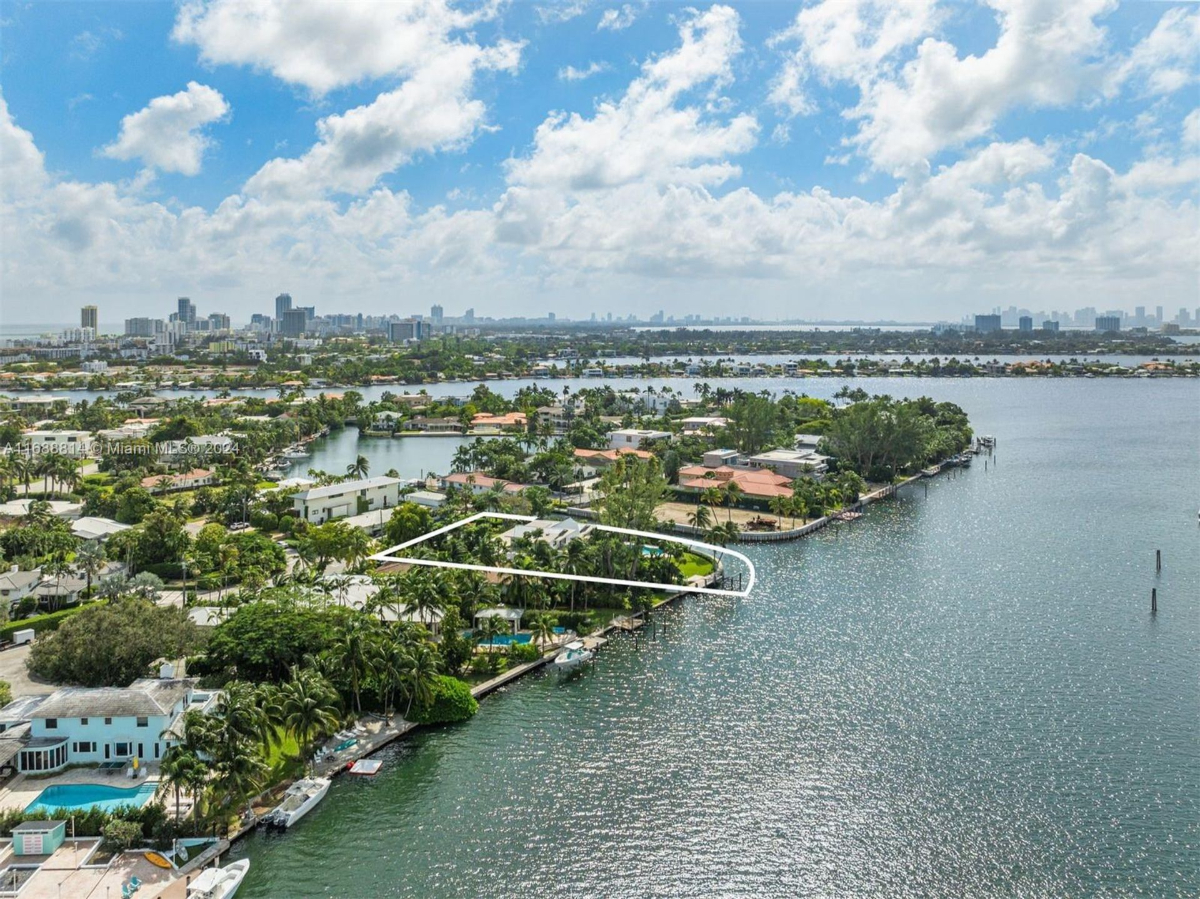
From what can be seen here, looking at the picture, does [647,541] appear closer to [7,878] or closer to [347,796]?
[347,796]

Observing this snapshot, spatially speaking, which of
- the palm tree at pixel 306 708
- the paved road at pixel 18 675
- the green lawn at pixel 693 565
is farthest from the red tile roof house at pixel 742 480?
the paved road at pixel 18 675

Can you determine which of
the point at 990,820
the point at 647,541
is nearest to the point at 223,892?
the point at 990,820

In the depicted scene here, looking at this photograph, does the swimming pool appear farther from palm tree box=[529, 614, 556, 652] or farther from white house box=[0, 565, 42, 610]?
white house box=[0, 565, 42, 610]

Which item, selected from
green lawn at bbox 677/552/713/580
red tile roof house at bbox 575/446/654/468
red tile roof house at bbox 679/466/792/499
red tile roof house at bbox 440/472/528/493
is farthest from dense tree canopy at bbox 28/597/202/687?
red tile roof house at bbox 575/446/654/468

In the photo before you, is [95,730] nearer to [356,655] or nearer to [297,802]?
[297,802]

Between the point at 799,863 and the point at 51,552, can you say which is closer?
the point at 799,863

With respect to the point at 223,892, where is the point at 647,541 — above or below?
A: above
